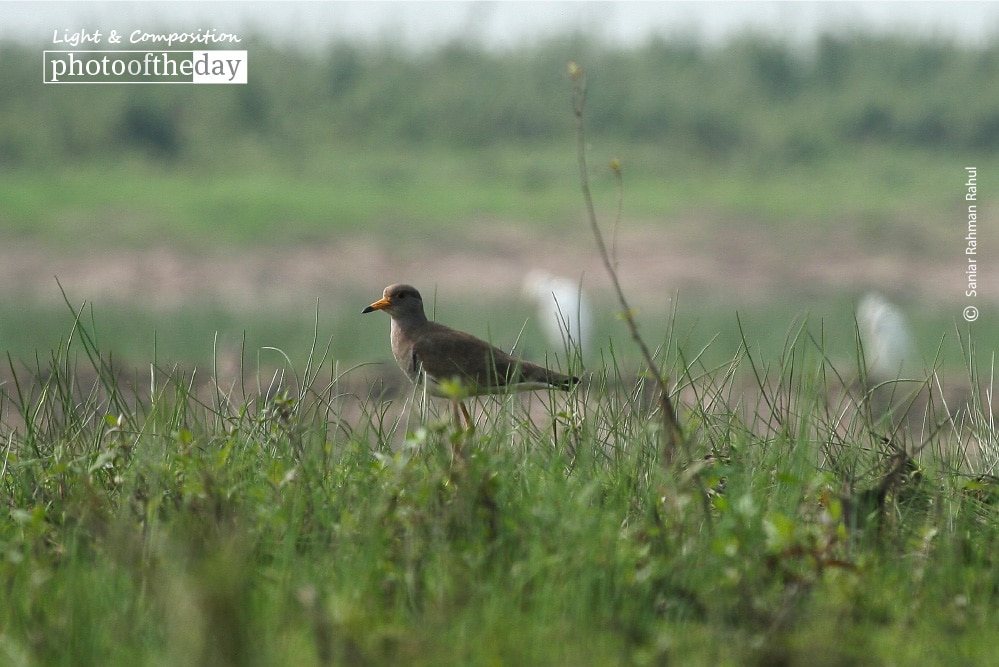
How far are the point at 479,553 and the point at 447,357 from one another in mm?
1464

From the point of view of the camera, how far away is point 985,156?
2117 centimetres

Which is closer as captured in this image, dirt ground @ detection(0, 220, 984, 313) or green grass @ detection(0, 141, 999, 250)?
dirt ground @ detection(0, 220, 984, 313)

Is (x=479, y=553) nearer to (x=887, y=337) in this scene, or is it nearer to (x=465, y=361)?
(x=465, y=361)

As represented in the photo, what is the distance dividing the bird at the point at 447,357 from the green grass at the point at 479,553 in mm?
492

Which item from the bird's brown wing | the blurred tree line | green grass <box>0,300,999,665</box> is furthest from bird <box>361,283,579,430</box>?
the blurred tree line

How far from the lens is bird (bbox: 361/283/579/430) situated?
4441 millimetres

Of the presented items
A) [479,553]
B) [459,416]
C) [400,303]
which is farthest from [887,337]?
[479,553]

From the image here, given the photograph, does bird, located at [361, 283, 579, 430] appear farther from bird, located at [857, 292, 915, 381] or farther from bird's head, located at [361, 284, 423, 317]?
bird, located at [857, 292, 915, 381]

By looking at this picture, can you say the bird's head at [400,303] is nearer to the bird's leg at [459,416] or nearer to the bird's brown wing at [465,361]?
the bird's brown wing at [465,361]

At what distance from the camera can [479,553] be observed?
3.13 metres

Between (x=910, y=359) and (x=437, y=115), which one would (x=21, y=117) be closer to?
(x=437, y=115)

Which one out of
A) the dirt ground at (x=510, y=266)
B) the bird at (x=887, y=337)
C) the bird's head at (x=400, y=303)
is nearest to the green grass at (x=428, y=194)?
the dirt ground at (x=510, y=266)

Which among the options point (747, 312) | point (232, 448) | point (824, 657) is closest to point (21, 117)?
point (747, 312)

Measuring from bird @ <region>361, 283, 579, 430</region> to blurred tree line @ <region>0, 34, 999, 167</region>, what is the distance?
15.1 meters
